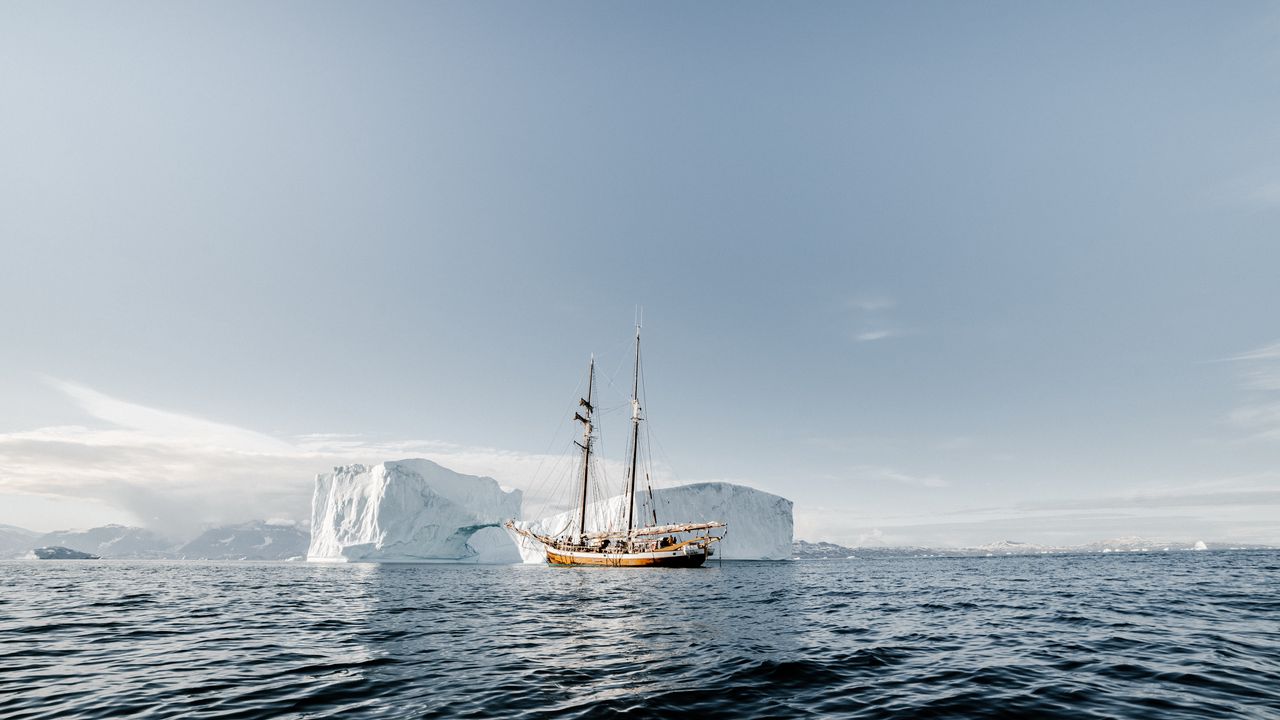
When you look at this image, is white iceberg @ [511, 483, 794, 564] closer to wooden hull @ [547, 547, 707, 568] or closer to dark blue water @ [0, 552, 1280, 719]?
wooden hull @ [547, 547, 707, 568]

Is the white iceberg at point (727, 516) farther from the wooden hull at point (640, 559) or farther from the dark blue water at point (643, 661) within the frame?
the dark blue water at point (643, 661)

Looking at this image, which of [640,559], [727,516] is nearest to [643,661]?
[640,559]

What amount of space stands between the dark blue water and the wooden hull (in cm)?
4521

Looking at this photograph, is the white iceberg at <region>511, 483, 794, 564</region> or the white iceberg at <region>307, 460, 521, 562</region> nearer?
the white iceberg at <region>307, 460, 521, 562</region>

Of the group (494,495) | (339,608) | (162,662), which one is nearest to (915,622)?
(162,662)

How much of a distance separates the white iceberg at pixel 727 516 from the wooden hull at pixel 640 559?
35357 mm

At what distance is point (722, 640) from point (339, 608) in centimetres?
1524

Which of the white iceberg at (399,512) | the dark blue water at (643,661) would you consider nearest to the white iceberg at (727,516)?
the white iceberg at (399,512)

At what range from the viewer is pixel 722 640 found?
43.8 ft

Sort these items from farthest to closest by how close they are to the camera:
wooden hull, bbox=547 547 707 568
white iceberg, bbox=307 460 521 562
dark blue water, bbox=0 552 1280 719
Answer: white iceberg, bbox=307 460 521 562 → wooden hull, bbox=547 547 707 568 → dark blue water, bbox=0 552 1280 719

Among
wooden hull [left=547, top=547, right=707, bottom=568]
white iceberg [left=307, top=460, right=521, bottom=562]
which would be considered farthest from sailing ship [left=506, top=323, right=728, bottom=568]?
white iceberg [left=307, top=460, right=521, bottom=562]

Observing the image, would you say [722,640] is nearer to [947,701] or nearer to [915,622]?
[947,701]

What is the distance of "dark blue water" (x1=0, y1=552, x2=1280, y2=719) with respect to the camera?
7.72 meters

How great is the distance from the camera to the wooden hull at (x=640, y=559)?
210 feet
